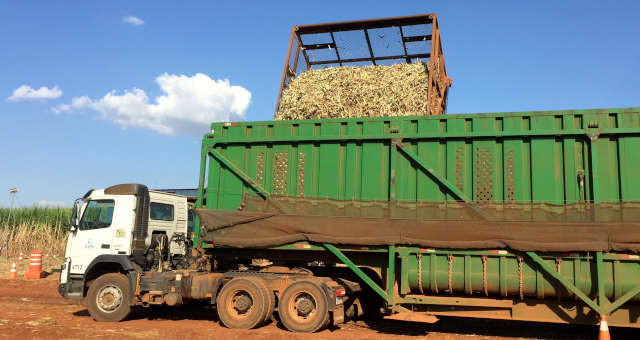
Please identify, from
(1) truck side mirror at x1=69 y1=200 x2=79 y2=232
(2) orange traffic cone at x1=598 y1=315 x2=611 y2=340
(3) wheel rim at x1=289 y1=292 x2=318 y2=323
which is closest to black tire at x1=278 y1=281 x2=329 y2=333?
(3) wheel rim at x1=289 y1=292 x2=318 y2=323

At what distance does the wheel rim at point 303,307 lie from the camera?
829 centimetres

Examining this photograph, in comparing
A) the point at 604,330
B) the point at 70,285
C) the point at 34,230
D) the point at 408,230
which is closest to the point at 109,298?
the point at 70,285

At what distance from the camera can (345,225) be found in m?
8.25

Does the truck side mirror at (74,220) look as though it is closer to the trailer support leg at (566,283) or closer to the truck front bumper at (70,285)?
the truck front bumper at (70,285)

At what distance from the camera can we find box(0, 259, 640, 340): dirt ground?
8.02m

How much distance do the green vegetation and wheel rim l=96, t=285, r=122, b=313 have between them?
15348 millimetres

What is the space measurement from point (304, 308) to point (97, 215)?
4903mm

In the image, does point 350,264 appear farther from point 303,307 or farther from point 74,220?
point 74,220

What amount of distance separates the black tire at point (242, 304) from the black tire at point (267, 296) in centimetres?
3

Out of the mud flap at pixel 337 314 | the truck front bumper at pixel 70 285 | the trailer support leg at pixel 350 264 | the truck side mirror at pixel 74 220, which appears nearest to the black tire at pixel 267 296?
the mud flap at pixel 337 314

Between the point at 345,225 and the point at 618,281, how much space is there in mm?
4259

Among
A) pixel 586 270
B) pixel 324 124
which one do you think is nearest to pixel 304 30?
pixel 324 124

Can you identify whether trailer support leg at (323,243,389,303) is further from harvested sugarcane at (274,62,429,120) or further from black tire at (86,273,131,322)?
black tire at (86,273,131,322)

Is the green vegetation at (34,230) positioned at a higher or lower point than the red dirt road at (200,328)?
higher
